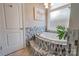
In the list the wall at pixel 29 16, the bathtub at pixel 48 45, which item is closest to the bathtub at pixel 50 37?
the bathtub at pixel 48 45

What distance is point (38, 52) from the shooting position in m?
1.13

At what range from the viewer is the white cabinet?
107cm

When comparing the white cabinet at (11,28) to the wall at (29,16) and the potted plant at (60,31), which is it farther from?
the potted plant at (60,31)

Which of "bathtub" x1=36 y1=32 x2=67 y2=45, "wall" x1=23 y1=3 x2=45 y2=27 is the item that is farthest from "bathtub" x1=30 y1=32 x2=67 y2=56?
"wall" x1=23 y1=3 x2=45 y2=27

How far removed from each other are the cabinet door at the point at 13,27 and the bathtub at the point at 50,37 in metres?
0.20

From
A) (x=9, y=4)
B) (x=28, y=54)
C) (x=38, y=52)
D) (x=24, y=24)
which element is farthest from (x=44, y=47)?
(x=9, y=4)

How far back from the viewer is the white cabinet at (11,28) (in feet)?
3.51

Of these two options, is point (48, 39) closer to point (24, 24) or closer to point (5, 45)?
point (24, 24)

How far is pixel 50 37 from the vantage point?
113 centimetres

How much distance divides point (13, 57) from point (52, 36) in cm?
45

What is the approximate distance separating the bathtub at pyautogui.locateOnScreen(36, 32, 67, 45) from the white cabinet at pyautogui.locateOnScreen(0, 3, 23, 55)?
0.21 m

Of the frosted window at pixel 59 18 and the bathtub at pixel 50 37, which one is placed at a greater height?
the frosted window at pixel 59 18

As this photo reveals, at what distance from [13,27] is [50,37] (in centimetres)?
40

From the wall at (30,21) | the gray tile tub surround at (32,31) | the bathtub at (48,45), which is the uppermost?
the wall at (30,21)
